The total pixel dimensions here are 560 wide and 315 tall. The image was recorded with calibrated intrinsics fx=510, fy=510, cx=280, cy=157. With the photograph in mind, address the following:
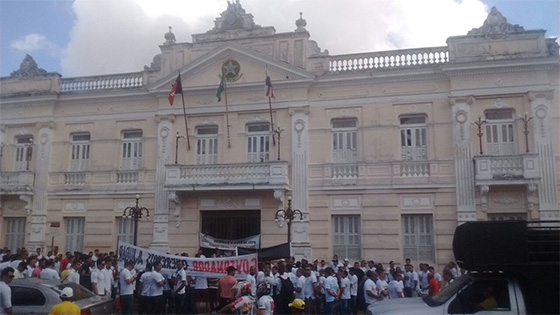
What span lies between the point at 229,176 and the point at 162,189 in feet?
10.9

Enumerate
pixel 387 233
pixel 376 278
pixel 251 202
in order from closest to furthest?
pixel 376 278
pixel 387 233
pixel 251 202

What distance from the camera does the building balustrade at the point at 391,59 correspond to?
2077cm

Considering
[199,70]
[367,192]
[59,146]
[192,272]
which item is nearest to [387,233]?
[367,192]

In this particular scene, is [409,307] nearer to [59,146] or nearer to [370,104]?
[370,104]

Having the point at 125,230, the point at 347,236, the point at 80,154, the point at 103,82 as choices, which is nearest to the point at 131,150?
the point at 80,154

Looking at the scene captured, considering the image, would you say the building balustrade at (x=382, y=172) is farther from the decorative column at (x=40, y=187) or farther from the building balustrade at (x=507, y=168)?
the decorative column at (x=40, y=187)

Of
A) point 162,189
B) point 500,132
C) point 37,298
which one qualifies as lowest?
point 37,298

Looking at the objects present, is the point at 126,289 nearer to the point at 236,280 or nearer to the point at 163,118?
the point at 236,280

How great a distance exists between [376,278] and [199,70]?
1327cm

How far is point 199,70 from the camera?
22750 mm

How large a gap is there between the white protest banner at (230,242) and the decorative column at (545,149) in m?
10.7

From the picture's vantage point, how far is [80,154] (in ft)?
79.4

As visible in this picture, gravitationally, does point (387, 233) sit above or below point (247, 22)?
below

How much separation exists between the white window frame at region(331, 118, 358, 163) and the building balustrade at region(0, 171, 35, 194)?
1414cm
